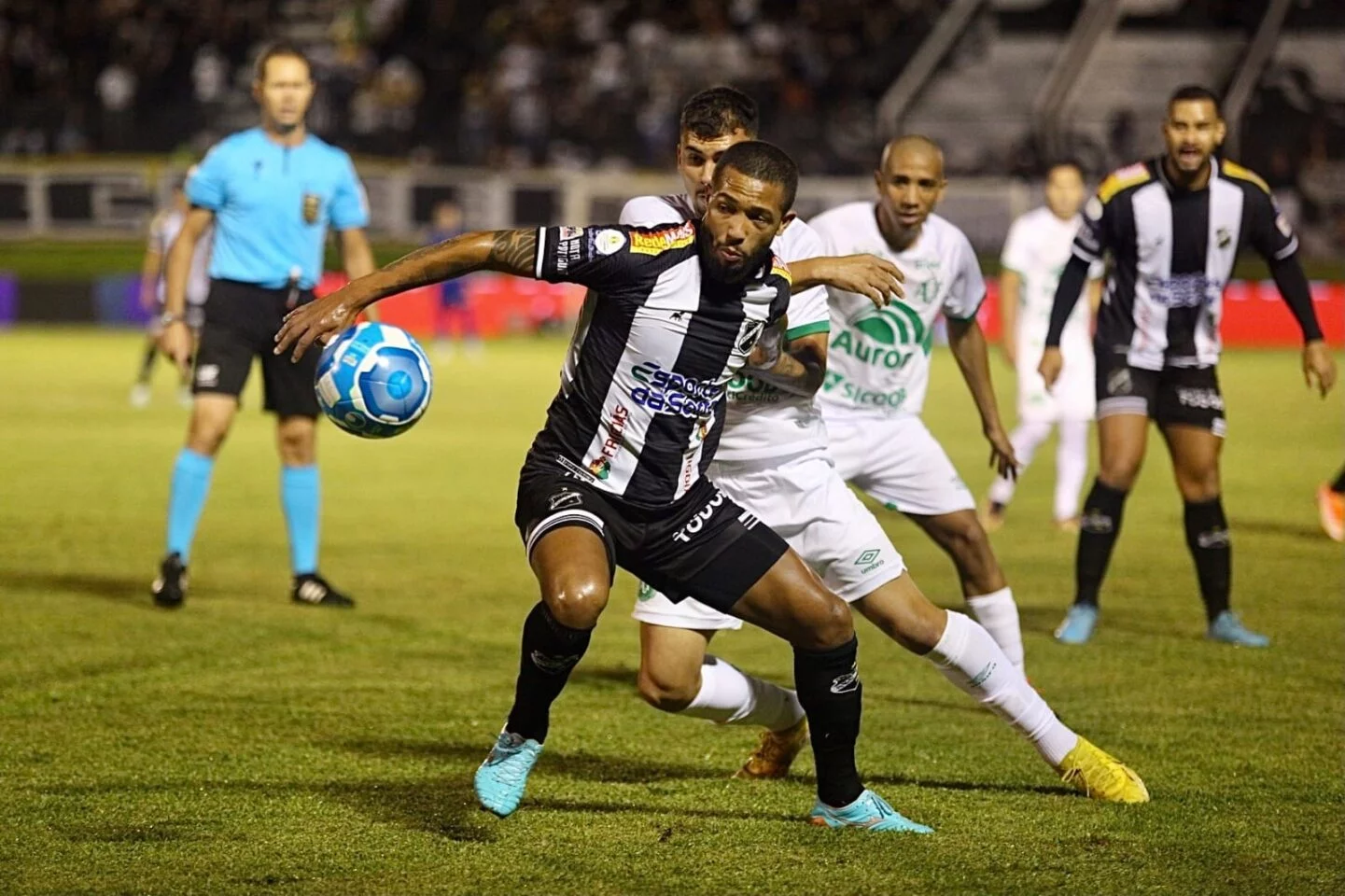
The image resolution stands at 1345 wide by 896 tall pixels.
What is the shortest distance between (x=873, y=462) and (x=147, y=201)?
2707 centimetres

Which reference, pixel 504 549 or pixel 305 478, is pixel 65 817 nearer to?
pixel 305 478

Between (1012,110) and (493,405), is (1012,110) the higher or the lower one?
the higher one

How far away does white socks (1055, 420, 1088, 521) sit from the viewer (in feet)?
38.6

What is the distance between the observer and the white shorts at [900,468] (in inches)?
261

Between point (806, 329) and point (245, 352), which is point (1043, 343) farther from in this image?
point (806, 329)

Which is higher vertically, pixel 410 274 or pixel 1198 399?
pixel 410 274

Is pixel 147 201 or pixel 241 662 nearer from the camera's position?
pixel 241 662

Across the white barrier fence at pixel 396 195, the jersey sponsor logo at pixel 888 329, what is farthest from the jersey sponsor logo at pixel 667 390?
the white barrier fence at pixel 396 195

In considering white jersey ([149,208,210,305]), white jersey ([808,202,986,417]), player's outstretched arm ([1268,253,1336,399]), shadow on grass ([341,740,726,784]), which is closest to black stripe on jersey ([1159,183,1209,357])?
player's outstretched arm ([1268,253,1336,399])

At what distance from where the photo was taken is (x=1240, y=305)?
28.2m

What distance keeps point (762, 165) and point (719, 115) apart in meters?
0.78

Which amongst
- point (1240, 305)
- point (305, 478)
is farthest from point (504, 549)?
point (1240, 305)

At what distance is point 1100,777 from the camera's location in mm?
5391

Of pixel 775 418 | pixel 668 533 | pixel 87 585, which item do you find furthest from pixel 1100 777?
pixel 87 585
